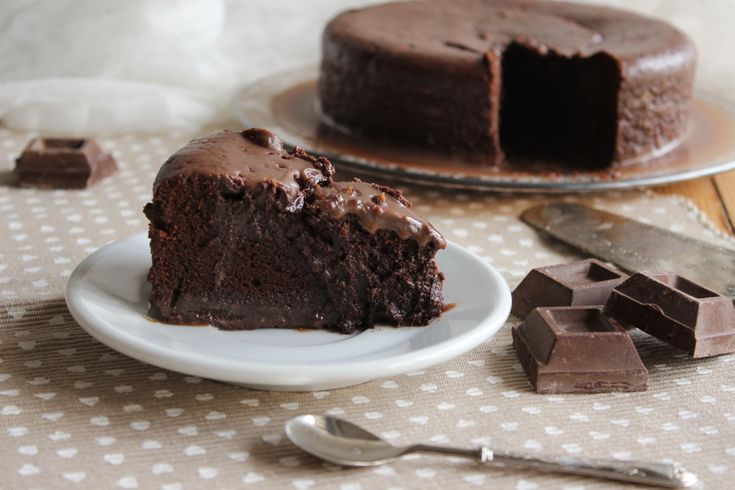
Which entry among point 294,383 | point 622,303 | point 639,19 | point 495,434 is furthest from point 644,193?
point 294,383

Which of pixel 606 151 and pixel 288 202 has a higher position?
pixel 288 202

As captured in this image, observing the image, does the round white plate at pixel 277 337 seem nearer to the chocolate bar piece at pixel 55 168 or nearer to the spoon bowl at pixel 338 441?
the spoon bowl at pixel 338 441

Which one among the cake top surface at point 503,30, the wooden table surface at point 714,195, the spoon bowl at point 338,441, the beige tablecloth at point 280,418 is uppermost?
the cake top surface at point 503,30

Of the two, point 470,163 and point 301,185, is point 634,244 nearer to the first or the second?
point 470,163

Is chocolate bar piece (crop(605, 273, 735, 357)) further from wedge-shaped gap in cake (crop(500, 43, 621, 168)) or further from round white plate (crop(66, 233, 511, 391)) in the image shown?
wedge-shaped gap in cake (crop(500, 43, 621, 168))

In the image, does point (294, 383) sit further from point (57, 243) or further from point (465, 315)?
point (57, 243)

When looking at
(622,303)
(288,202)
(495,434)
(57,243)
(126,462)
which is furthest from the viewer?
(57,243)

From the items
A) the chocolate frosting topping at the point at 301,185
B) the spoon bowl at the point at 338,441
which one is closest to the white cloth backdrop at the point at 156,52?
the chocolate frosting topping at the point at 301,185
